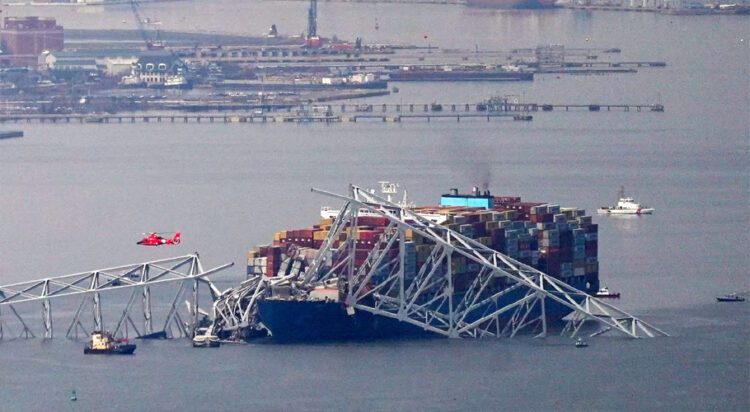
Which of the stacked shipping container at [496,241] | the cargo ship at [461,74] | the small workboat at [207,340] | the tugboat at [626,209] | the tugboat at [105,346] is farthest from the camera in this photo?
the cargo ship at [461,74]

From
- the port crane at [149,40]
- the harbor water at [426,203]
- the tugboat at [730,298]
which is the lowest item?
the harbor water at [426,203]

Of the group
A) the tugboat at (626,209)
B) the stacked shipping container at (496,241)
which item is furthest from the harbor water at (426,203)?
the stacked shipping container at (496,241)

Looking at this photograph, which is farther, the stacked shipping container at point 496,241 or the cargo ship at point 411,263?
the stacked shipping container at point 496,241

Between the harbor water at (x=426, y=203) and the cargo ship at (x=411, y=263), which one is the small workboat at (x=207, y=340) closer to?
the harbor water at (x=426, y=203)

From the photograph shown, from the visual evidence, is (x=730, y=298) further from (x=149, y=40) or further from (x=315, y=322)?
(x=149, y=40)

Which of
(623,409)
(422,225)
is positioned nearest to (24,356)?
(422,225)

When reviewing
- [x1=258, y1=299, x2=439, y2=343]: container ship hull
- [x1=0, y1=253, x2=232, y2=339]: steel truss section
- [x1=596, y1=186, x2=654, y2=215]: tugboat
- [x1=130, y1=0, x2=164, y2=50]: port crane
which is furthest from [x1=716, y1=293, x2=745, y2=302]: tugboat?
[x1=130, y1=0, x2=164, y2=50]: port crane
